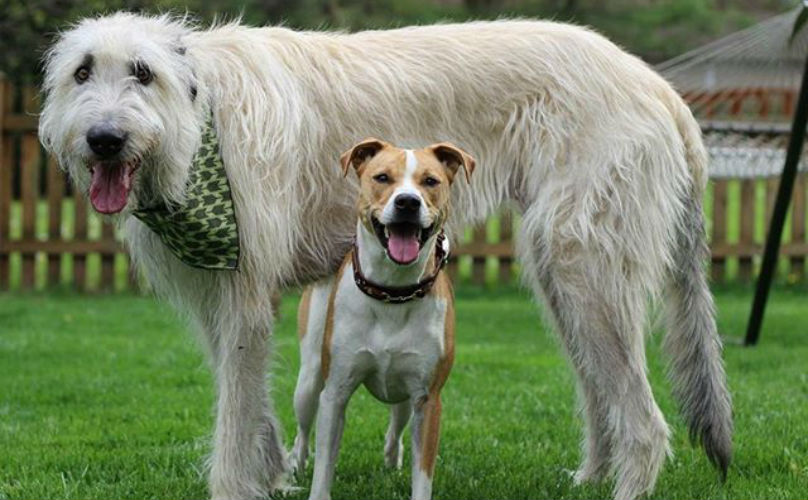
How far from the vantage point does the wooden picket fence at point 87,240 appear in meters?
11.5

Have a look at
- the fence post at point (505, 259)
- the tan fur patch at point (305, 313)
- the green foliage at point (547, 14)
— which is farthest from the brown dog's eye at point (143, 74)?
the green foliage at point (547, 14)

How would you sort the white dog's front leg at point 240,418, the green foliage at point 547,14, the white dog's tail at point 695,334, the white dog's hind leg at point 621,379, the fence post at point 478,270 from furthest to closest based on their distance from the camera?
the green foliage at point 547,14, the fence post at point 478,270, the white dog's tail at point 695,334, the white dog's hind leg at point 621,379, the white dog's front leg at point 240,418

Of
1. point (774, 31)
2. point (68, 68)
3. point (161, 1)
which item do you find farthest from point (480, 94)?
point (161, 1)

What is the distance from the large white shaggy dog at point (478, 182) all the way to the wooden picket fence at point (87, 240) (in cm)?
689

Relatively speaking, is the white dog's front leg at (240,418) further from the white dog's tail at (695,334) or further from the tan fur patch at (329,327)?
the white dog's tail at (695,334)

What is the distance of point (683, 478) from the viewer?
4.85m

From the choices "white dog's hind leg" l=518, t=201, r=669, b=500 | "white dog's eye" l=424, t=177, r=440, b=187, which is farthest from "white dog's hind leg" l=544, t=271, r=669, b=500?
"white dog's eye" l=424, t=177, r=440, b=187

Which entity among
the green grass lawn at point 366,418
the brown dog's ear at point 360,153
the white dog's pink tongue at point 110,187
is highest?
the brown dog's ear at point 360,153

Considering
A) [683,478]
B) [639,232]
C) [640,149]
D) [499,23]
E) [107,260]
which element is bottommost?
[107,260]

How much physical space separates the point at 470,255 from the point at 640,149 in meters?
7.47

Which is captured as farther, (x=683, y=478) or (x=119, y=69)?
(x=683, y=478)

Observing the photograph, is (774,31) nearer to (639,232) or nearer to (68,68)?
(639,232)

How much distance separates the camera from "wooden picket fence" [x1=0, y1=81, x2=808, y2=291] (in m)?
11.5

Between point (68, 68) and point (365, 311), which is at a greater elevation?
point (68, 68)
